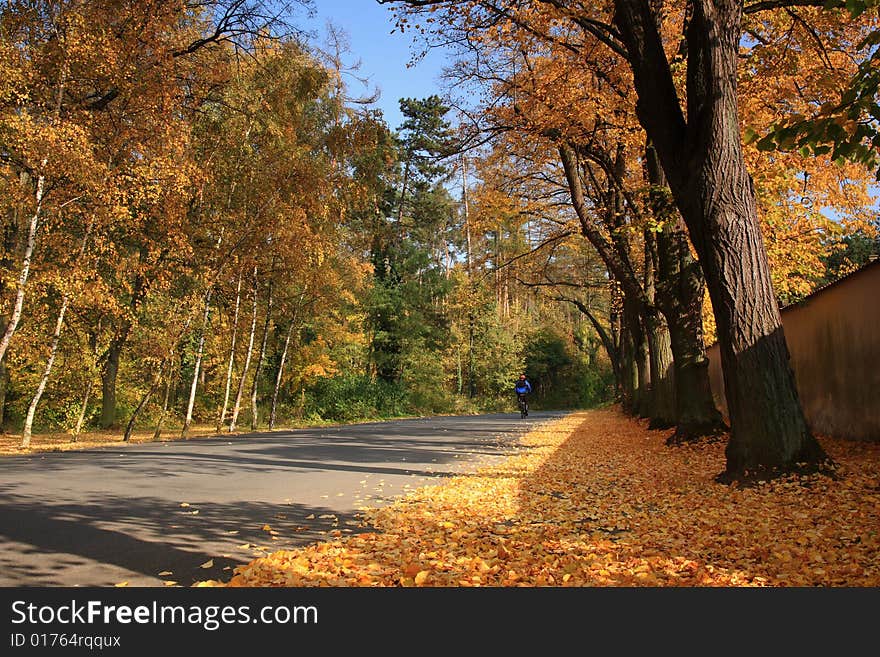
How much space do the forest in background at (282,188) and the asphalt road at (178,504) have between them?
5.20 metres

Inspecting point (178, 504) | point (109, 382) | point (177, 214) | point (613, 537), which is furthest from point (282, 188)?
point (613, 537)

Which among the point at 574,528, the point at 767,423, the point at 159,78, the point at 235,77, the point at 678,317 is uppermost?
the point at 235,77

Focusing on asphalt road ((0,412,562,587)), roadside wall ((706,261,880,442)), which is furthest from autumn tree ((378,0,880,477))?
asphalt road ((0,412,562,587))

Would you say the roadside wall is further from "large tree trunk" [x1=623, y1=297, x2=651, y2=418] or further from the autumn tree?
"large tree trunk" [x1=623, y1=297, x2=651, y2=418]

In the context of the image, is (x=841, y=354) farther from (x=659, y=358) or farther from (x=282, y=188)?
(x=282, y=188)

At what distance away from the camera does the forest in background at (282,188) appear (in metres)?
12.7

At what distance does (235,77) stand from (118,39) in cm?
468

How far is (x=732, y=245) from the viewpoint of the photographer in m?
7.70

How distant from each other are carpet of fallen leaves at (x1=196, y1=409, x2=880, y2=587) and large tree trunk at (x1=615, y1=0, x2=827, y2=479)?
60 centimetres

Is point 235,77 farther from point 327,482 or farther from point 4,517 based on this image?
point 4,517

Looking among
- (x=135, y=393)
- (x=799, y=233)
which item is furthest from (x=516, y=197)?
(x=135, y=393)

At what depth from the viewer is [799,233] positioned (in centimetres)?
1550

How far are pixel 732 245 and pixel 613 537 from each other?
13.4ft

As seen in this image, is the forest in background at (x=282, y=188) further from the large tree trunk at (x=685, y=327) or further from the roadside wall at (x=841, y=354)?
the roadside wall at (x=841, y=354)
